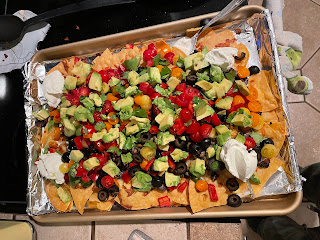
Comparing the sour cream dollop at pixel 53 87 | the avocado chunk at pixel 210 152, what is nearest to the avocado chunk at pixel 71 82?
the sour cream dollop at pixel 53 87

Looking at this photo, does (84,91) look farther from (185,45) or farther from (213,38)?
(213,38)

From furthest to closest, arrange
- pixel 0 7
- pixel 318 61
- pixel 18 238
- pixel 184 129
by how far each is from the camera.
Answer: pixel 318 61, pixel 0 7, pixel 18 238, pixel 184 129

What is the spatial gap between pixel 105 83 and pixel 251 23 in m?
0.75

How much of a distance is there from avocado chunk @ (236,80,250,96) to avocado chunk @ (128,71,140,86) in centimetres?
43

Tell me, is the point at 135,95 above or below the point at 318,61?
below

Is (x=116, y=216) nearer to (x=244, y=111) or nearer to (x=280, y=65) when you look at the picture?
(x=244, y=111)

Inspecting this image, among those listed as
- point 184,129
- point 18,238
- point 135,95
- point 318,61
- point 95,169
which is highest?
point 318,61

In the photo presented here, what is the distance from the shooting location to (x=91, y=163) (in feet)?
4.17

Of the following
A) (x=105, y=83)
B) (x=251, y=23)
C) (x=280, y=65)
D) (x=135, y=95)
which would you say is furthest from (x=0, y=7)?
(x=280, y=65)

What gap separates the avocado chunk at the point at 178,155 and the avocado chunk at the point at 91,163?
12.8 inches

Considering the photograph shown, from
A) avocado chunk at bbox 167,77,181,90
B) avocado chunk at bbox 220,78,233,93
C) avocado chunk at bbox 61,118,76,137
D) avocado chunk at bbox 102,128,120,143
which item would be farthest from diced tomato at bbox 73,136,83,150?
avocado chunk at bbox 220,78,233,93

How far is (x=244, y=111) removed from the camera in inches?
49.3

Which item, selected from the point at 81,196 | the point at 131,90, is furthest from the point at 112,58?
the point at 81,196

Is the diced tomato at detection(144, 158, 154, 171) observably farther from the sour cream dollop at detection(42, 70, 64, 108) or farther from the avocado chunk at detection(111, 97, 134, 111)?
the sour cream dollop at detection(42, 70, 64, 108)
